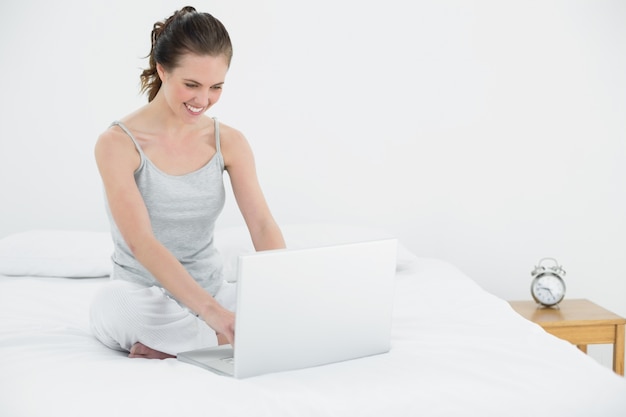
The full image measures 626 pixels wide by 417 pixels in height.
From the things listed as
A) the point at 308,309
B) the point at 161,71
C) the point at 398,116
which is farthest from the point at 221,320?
the point at 398,116

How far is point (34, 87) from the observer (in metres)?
3.29

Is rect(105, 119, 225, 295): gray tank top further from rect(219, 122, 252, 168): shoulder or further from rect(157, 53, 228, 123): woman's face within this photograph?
rect(157, 53, 228, 123): woman's face

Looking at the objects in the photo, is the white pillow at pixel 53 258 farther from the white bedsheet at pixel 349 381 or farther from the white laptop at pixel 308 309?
the white laptop at pixel 308 309

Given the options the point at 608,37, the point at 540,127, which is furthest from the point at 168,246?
the point at 608,37

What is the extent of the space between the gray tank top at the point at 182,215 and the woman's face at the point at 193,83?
0.45 ft

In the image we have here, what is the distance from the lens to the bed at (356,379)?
1.51 metres

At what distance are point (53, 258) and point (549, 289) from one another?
1798 millimetres

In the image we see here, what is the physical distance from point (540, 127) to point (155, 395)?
2.45 m

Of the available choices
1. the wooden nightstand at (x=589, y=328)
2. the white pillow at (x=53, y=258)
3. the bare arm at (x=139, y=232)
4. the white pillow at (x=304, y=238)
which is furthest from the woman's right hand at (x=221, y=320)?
the wooden nightstand at (x=589, y=328)

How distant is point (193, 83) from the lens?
1.97 meters

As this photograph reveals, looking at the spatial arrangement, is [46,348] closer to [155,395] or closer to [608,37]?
[155,395]

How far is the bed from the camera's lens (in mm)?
1513

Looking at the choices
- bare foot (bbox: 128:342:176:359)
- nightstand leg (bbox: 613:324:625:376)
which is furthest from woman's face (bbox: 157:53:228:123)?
nightstand leg (bbox: 613:324:625:376)

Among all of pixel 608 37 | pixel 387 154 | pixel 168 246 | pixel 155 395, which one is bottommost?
pixel 155 395
